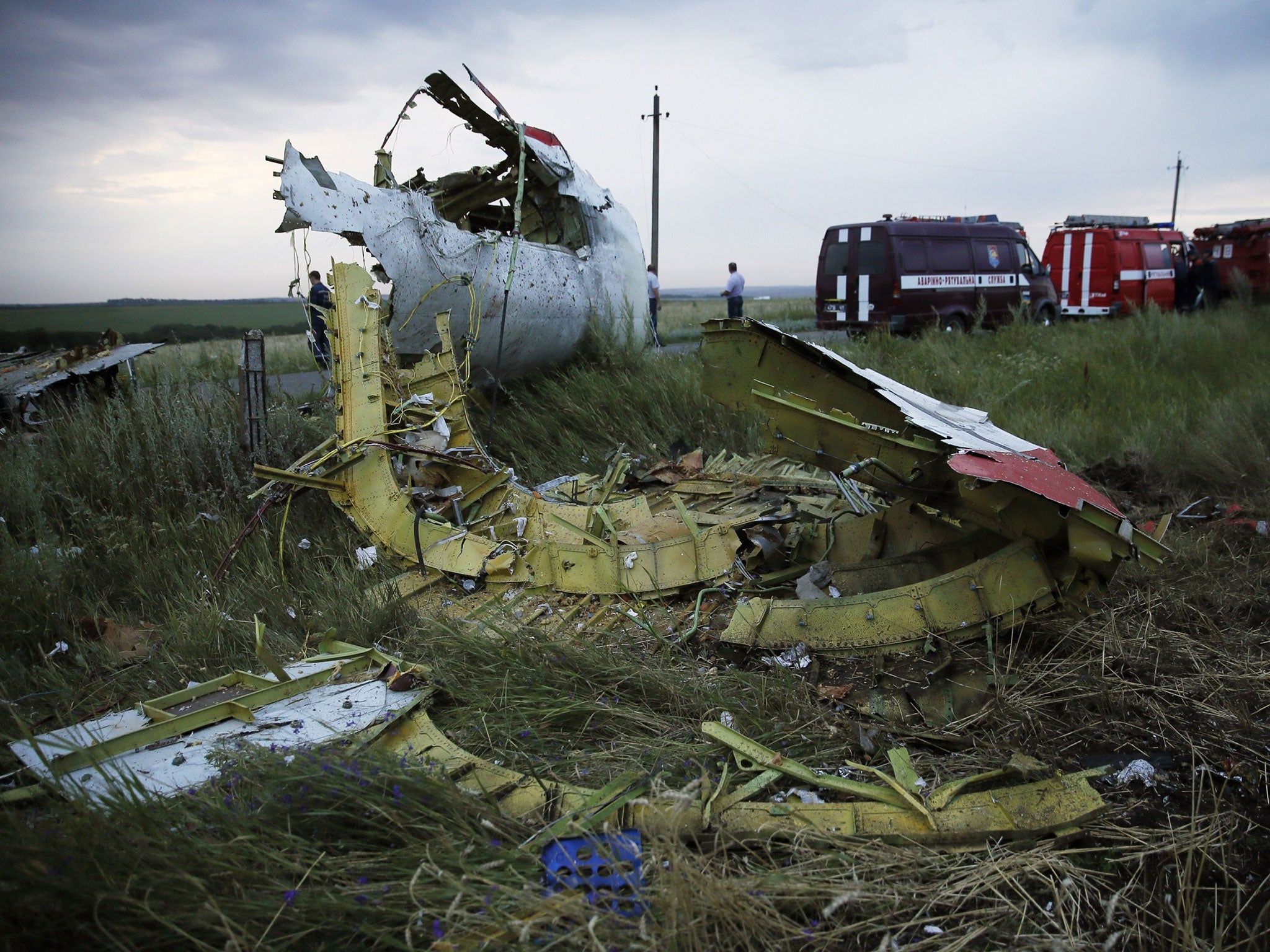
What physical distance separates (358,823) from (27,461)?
497cm

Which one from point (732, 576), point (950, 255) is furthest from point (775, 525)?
point (950, 255)

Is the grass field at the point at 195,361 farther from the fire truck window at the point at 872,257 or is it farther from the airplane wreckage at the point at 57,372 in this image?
the fire truck window at the point at 872,257

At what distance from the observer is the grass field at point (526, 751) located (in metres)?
1.78

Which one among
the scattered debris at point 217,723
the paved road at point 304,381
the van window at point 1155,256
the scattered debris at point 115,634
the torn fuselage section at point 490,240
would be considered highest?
the van window at point 1155,256

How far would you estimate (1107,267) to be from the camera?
1680 cm

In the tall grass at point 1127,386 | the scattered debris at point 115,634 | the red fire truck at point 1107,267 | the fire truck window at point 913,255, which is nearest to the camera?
the scattered debris at point 115,634

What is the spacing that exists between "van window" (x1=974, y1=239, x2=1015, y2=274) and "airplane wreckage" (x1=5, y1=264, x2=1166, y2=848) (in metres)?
11.8

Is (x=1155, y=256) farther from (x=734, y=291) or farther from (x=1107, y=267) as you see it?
(x=734, y=291)

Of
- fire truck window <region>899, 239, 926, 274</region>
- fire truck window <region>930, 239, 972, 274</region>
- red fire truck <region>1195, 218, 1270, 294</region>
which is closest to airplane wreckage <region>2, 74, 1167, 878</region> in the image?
fire truck window <region>899, 239, 926, 274</region>

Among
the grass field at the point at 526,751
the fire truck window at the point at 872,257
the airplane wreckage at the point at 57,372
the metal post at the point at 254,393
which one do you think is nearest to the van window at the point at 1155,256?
the fire truck window at the point at 872,257

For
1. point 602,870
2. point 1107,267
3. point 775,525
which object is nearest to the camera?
point 602,870

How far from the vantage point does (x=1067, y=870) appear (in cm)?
210

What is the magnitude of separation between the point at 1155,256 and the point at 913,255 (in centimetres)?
769

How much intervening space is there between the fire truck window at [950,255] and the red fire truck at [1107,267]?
163 inches
